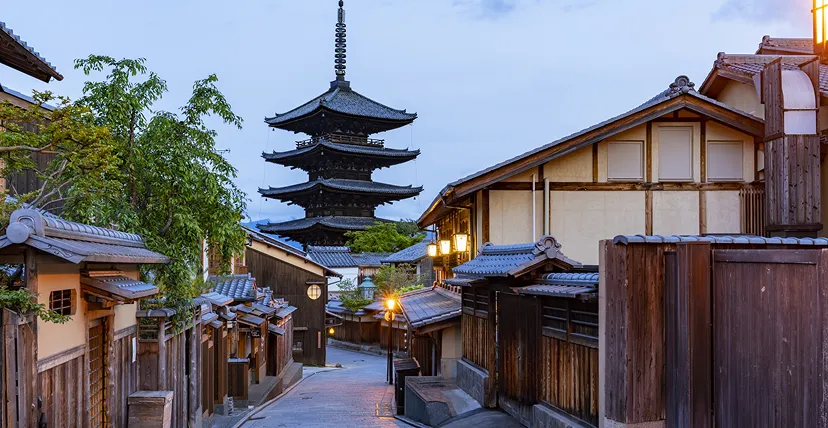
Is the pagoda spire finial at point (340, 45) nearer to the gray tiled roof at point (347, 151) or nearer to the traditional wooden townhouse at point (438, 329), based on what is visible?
the gray tiled roof at point (347, 151)

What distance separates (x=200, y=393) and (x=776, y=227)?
1203cm

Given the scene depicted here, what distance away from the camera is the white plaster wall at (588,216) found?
16625 mm

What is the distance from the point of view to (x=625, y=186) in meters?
16.6

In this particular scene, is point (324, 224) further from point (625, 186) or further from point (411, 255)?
point (625, 186)

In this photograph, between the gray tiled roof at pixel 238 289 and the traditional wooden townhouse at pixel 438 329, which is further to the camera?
the gray tiled roof at pixel 238 289

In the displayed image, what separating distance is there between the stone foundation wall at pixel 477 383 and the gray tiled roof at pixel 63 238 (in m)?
7.62

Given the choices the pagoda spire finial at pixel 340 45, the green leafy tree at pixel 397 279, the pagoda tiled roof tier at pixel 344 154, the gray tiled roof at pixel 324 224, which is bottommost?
the green leafy tree at pixel 397 279

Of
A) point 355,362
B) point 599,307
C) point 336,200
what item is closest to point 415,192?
point 336,200

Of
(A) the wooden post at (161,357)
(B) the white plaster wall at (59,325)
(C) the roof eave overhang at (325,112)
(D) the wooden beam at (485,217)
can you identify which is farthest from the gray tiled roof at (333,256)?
(B) the white plaster wall at (59,325)

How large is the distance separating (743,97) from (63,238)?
51.3 feet

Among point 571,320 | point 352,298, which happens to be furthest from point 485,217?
point 352,298

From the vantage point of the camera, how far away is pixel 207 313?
52.0 feet

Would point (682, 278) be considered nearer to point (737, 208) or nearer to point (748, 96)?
point (737, 208)

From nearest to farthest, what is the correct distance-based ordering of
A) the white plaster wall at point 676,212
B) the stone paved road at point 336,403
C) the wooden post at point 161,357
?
the wooden post at point 161,357 < the white plaster wall at point 676,212 < the stone paved road at point 336,403
